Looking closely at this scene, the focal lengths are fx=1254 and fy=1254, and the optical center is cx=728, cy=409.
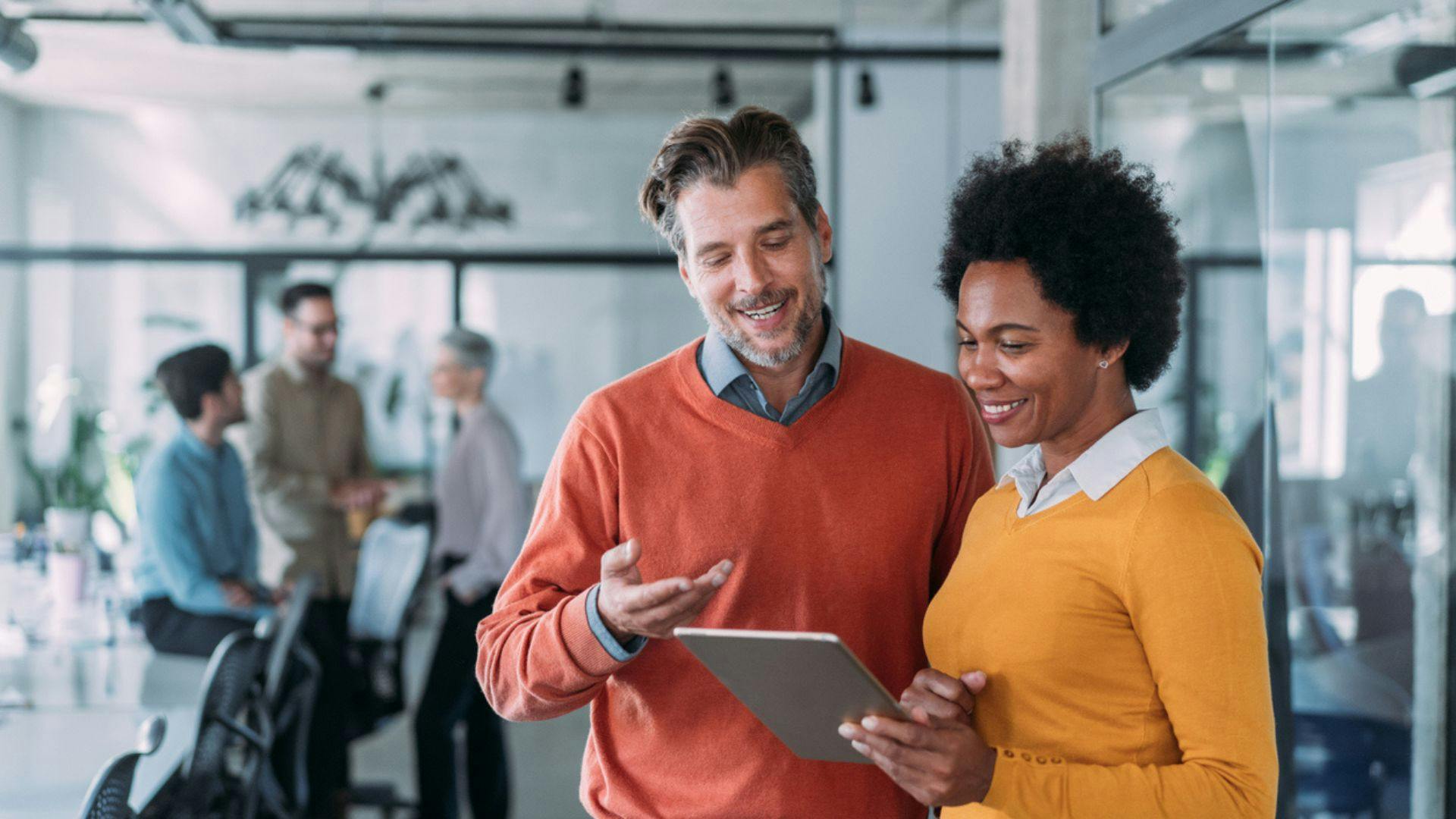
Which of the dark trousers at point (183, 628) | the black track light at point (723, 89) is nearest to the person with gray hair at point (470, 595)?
the dark trousers at point (183, 628)

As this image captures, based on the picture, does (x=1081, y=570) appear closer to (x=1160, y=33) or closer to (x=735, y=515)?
(x=735, y=515)

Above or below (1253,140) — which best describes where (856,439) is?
below

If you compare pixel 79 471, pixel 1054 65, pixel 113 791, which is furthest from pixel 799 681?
pixel 79 471

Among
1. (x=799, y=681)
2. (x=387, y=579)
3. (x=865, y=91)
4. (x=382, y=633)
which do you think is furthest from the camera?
(x=865, y=91)

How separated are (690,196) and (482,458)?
10.5 ft

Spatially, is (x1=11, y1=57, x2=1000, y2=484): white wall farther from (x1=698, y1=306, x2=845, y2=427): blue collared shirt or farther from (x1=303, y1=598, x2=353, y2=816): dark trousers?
(x1=698, y1=306, x2=845, y2=427): blue collared shirt

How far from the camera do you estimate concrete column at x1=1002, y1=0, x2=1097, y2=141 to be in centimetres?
410

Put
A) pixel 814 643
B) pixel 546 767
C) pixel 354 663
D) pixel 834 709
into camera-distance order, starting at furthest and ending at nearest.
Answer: pixel 546 767, pixel 354 663, pixel 834 709, pixel 814 643

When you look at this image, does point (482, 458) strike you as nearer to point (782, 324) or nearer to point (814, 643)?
point (782, 324)

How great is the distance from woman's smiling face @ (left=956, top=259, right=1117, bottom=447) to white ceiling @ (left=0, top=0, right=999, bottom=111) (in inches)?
202

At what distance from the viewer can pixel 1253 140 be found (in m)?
2.85

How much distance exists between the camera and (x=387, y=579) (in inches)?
184

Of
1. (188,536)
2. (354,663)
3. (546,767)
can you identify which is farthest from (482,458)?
(546,767)

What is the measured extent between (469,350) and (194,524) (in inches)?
52.9
